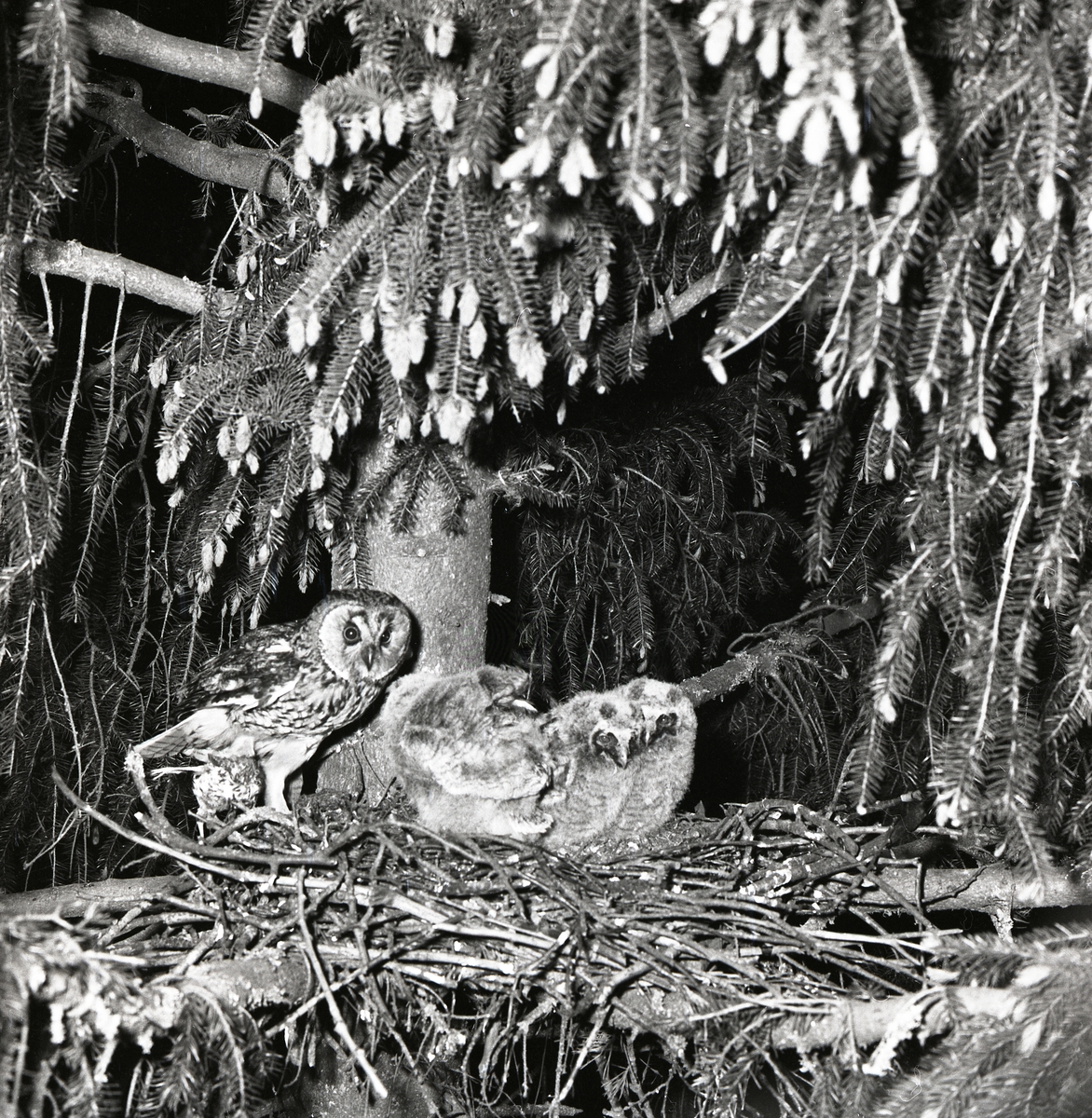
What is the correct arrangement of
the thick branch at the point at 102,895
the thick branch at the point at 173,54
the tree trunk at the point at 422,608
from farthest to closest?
the tree trunk at the point at 422,608
the thick branch at the point at 173,54
the thick branch at the point at 102,895

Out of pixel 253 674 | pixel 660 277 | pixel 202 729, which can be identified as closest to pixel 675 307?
pixel 660 277

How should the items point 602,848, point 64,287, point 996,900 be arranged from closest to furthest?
1. point 996,900
2. point 602,848
3. point 64,287

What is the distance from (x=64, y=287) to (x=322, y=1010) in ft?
7.53

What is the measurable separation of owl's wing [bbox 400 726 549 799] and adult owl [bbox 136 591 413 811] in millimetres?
219

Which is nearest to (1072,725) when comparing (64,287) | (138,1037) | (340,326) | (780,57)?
(780,57)

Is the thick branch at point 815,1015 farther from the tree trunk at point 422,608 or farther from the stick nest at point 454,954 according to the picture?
the tree trunk at point 422,608

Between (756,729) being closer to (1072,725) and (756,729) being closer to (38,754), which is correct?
(1072,725)

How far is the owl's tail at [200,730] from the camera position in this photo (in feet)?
8.97

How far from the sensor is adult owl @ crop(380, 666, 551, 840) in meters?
2.67

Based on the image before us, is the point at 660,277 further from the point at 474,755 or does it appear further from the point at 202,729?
the point at 202,729

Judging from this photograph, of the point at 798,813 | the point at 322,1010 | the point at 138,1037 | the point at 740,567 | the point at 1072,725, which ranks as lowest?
the point at 322,1010

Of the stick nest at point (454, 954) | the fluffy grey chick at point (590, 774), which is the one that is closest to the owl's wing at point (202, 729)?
the stick nest at point (454, 954)

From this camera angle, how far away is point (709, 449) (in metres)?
3.58

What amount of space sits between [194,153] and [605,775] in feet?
5.90
